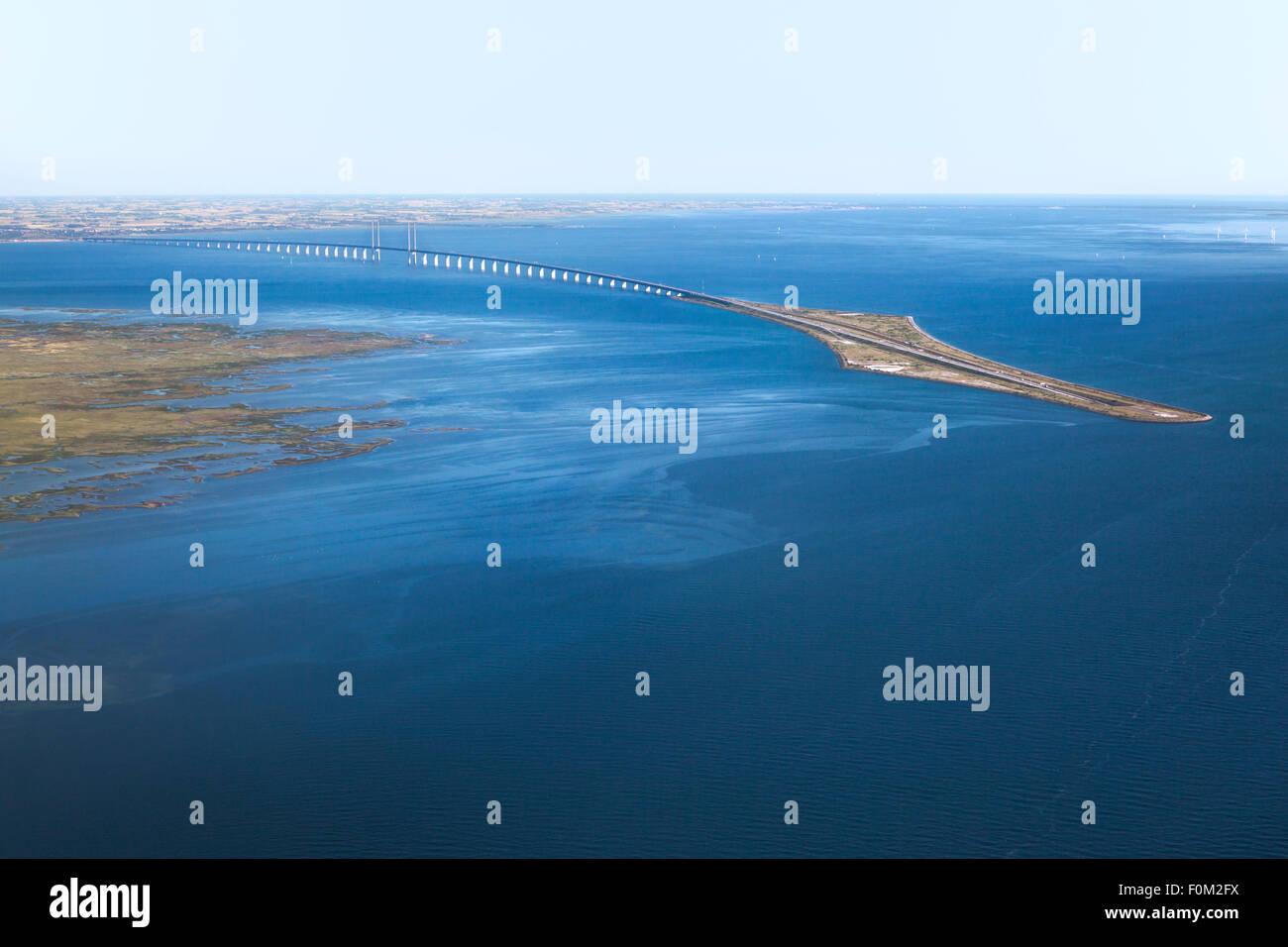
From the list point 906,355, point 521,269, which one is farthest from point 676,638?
point 521,269

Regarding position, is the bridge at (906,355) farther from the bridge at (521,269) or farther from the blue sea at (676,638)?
the blue sea at (676,638)

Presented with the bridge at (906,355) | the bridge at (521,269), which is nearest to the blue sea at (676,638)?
the bridge at (906,355)

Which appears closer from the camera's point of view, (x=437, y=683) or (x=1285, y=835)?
(x=1285, y=835)

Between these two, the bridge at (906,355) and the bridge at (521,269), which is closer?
the bridge at (906,355)

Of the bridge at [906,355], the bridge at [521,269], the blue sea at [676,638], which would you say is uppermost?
the bridge at [521,269]

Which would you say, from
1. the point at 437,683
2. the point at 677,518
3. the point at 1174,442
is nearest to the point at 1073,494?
the point at 1174,442

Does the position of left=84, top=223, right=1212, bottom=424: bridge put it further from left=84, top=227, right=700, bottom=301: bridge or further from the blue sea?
the blue sea
